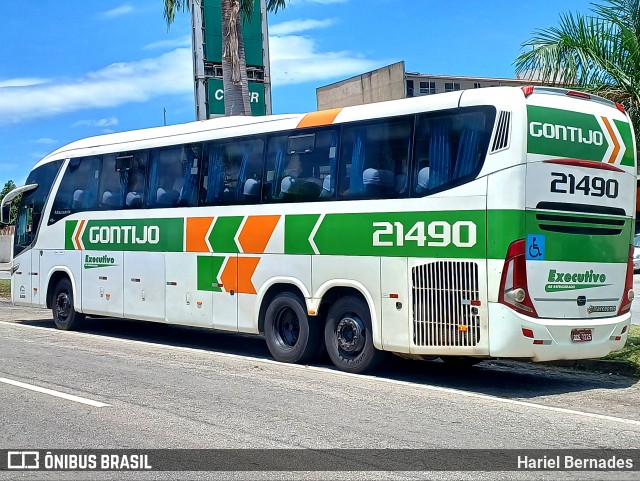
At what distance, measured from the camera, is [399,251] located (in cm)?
1136

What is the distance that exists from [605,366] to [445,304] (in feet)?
9.36

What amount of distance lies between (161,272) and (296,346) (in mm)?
3588

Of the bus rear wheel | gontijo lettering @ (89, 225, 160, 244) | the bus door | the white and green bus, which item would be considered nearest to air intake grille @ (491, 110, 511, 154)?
the white and green bus

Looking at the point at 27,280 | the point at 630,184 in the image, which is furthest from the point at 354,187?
the point at 27,280

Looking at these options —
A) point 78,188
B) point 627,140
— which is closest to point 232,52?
point 78,188

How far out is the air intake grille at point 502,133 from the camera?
1041cm

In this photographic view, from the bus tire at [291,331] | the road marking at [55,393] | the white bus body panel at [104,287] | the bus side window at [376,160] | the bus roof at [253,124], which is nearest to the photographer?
the road marking at [55,393]

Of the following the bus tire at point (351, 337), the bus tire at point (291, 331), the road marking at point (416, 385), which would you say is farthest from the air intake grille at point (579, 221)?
the bus tire at point (291, 331)

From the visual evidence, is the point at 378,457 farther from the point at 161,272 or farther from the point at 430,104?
the point at 161,272

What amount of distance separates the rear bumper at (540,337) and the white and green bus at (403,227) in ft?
0.05

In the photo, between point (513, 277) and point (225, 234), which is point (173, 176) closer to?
point (225, 234)

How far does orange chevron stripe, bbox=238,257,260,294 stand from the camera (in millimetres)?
13617

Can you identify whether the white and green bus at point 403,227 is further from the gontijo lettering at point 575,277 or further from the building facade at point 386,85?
the building facade at point 386,85

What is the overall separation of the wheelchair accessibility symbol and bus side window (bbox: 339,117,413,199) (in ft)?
5.67
